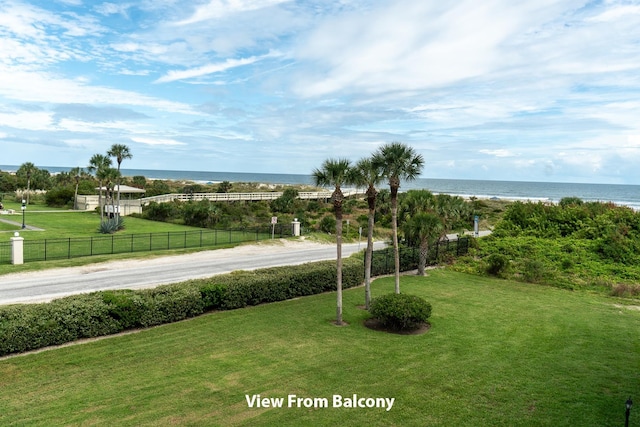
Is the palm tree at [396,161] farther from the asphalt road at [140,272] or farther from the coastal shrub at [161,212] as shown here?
the coastal shrub at [161,212]

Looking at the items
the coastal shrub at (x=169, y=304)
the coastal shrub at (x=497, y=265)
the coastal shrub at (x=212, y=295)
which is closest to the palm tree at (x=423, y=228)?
the coastal shrub at (x=497, y=265)

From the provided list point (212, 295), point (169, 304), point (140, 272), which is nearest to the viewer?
point (169, 304)

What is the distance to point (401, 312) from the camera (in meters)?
14.9

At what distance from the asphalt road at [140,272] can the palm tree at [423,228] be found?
24.7ft

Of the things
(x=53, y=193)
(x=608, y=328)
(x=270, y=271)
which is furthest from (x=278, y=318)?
(x=53, y=193)

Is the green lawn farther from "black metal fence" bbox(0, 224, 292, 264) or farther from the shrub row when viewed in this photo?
the shrub row

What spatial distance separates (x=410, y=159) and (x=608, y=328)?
9.68 meters

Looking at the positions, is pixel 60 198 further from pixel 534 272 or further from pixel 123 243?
pixel 534 272

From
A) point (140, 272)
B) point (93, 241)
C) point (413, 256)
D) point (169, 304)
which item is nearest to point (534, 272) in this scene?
point (413, 256)

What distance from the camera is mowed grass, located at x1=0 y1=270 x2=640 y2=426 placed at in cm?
912

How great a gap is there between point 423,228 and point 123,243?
72.2 feet

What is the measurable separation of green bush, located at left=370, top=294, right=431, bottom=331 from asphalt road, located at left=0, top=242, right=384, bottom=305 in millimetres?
11171

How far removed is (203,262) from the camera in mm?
27719

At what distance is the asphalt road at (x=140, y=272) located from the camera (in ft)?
64.5
